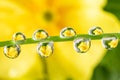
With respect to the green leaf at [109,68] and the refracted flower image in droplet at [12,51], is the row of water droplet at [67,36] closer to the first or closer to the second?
the refracted flower image in droplet at [12,51]

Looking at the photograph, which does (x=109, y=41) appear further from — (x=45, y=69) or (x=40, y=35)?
(x=45, y=69)

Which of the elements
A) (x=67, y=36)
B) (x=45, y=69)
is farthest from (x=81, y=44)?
(x=45, y=69)

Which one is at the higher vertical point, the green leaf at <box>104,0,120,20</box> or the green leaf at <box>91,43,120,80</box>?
the green leaf at <box>104,0,120,20</box>

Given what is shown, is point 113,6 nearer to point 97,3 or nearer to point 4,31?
point 97,3

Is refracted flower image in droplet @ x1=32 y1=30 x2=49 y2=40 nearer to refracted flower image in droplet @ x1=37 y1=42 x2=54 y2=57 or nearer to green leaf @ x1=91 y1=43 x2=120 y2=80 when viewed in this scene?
refracted flower image in droplet @ x1=37 y1=42 x2=54 y2=57

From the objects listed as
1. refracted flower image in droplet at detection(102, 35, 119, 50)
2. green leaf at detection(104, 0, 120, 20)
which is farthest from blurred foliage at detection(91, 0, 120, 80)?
refracted flower image in droplet at detection(102, 35, 119, 50)

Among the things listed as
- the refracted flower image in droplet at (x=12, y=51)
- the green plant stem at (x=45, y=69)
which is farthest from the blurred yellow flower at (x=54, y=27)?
the refracted flower image in droplet at (x=12, y=51)

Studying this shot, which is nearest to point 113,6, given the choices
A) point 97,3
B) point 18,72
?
point 97,3
